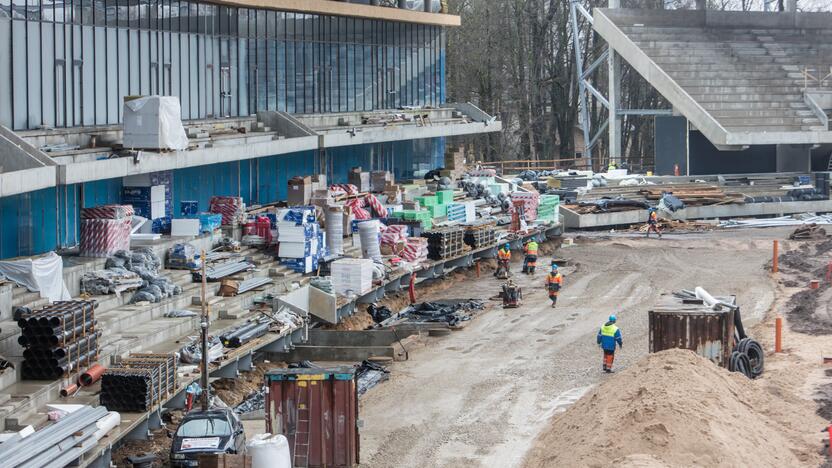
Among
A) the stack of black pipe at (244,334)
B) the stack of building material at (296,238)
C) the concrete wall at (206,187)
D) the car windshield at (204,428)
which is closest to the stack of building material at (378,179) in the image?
the concrete wall at (206,187)

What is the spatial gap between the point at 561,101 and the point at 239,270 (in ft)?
173

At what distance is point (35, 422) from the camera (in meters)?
20.3

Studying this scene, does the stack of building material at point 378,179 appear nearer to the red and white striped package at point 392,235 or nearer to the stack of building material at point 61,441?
the red and white striped package at point 392,235

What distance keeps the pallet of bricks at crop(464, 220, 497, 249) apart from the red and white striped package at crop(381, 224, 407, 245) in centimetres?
477

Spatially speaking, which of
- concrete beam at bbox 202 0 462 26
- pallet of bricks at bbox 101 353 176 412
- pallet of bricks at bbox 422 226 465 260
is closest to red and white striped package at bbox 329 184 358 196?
pallet of bricks at bbox 422 226 465 260

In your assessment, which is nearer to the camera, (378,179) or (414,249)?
(414,249)

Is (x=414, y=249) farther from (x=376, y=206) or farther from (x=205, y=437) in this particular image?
(x=205, y=437)

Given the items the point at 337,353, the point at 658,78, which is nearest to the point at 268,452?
the point at 337,353

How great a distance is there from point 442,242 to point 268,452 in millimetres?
22232

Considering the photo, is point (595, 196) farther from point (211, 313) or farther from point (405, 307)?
point (211, 313)

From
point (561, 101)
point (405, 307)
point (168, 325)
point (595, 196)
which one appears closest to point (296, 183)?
point (405, 307)

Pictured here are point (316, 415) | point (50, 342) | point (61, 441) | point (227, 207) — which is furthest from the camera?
point (227, 207)

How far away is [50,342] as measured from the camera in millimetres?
22156

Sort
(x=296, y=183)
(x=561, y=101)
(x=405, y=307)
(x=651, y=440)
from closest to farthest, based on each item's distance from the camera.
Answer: (x=651, y=440) → (x=405, y=307) → (x=296, y=183) → (x=561, y=101)
